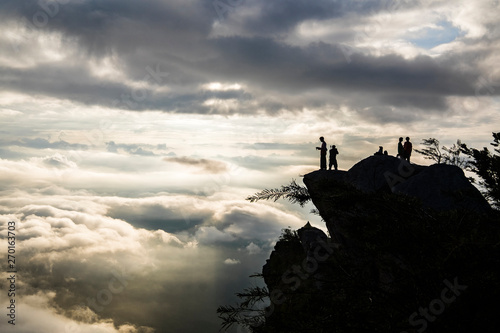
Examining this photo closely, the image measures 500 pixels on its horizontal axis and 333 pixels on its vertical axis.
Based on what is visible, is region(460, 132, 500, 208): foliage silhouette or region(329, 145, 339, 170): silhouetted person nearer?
region(460, 132, 500, 208): foliage silhouette

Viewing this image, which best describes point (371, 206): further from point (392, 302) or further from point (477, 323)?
point (477, 323)

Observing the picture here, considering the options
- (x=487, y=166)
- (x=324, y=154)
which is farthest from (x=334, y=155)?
(x=487, y=166)

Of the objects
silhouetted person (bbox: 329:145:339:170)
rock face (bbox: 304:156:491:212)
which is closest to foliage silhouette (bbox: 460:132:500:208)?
rock face (bbox: 304:156:491:212)

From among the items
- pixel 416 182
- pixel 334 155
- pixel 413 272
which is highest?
pixel 334 155

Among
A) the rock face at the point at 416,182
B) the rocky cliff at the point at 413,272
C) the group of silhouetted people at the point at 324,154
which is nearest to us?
the rocky cliff at the point at 413,272

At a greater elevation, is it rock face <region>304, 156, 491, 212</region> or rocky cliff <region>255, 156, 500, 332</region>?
rock face <region>304, 156, 491, 212</region>

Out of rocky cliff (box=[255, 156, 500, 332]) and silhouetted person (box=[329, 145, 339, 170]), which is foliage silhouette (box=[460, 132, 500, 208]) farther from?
silhouetted person (box=[329, 145, 339, 170])

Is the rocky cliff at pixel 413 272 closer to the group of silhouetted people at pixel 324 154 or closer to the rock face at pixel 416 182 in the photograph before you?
the rock face at pixel 416 182

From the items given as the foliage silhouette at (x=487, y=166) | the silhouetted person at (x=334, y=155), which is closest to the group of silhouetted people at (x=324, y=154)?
the silhouetted person at (x=334, y=155)

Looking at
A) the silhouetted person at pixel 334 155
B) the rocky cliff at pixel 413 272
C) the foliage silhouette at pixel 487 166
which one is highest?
the silhouetted person at pixel 334 155

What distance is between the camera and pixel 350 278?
701 cm

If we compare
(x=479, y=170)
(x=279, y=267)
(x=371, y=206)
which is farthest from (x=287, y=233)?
(x=371, y=206)

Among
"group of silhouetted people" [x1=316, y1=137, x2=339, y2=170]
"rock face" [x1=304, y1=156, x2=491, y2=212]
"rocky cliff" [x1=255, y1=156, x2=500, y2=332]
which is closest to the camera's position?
"rocky cliff" [x1=255, y1=156, x2=500, y2=332]

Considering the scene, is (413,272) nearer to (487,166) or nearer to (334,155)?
(487,166)
